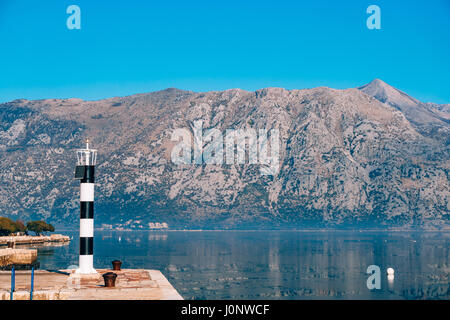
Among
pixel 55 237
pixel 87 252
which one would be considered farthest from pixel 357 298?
pixel 55 237

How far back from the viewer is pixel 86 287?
3781 cm

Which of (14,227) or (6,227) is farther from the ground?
(6,227)

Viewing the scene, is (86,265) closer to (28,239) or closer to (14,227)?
(28,239)

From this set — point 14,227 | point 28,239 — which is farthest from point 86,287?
point 14,227

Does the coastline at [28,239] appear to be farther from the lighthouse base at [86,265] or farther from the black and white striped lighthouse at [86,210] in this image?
the black and white striped lighthouse at [86,210]

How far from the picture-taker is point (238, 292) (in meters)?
59.2

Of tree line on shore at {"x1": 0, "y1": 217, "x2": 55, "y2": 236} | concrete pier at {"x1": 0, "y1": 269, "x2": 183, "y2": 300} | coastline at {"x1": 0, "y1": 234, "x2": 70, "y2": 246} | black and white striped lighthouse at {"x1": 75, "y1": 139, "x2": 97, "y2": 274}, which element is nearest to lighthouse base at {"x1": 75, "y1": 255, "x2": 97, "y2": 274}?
black and white striped lighthouse at {"x1": 75, "y1": 139, "x2": 97, "y2": 274}

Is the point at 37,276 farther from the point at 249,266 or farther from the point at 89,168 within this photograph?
the point at 249,266

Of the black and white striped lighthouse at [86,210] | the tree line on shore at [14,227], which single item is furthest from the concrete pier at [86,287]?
the tree line on shore at [14,227]

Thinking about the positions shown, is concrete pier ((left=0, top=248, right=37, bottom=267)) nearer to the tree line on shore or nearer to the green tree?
the green tree

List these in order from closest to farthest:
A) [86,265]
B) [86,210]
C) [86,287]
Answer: [86,287] → [86,210] → [86,265]

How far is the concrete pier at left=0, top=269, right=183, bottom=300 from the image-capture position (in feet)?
108

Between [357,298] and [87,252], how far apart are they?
26.8 m
